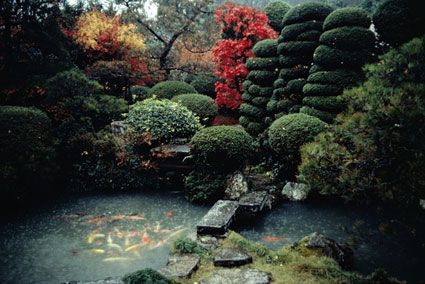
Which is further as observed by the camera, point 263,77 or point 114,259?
point 263,77

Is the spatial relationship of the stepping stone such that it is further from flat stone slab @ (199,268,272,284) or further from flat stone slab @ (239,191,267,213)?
flat stone slab @ (239,191,267,213)

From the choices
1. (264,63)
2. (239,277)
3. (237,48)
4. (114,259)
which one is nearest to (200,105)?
(264,63)

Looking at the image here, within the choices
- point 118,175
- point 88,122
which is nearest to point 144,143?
point 118,175

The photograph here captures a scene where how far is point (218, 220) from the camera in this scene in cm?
467

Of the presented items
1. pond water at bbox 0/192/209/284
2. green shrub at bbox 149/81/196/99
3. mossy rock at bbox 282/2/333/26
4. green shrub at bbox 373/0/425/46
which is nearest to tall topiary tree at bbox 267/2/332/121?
mossy rock at bbox 282/2/333/26

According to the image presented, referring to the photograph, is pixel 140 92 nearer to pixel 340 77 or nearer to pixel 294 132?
pixel 294 132

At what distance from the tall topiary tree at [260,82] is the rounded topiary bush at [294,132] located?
2810 millimetres

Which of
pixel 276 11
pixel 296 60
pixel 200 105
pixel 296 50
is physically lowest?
pixel 200 105

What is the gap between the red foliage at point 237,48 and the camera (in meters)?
10.6

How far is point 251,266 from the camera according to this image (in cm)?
349

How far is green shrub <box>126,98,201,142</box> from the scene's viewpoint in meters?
7.27

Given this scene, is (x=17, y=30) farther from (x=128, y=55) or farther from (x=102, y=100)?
(x=128, y=55)

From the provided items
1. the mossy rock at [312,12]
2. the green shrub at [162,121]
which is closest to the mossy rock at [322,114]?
the mossy rock at [312,12]

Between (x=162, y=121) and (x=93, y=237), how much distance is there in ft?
11.7
